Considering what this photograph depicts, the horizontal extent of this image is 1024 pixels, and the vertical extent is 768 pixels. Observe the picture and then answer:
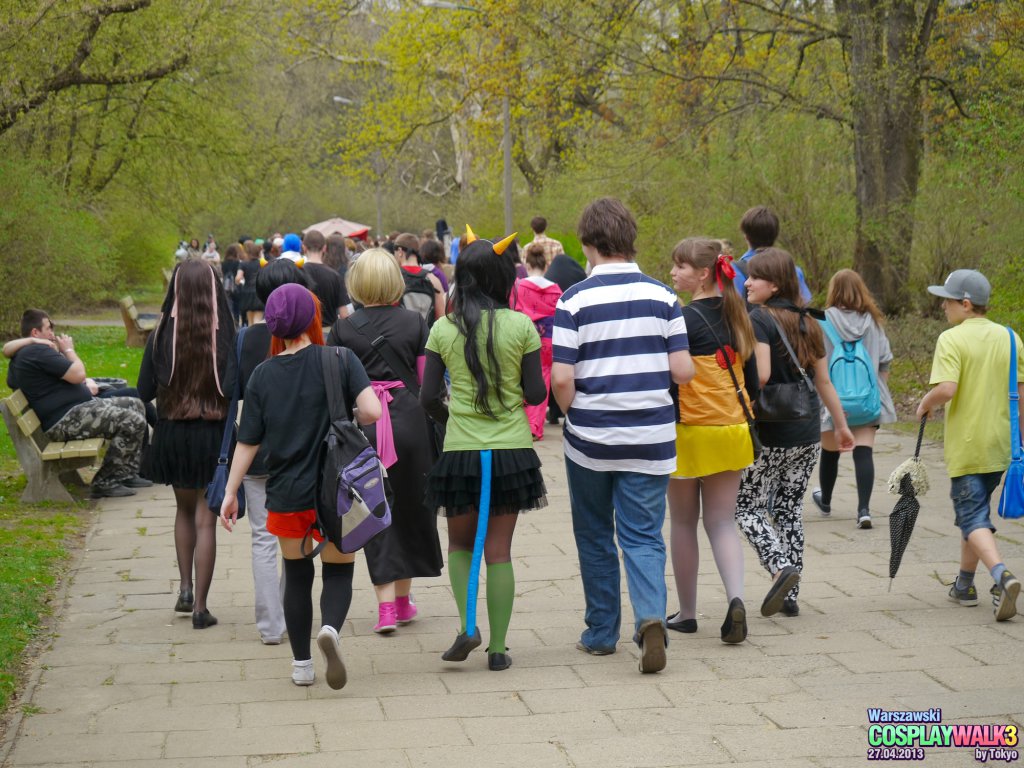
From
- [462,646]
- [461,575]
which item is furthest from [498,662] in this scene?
[461,575]

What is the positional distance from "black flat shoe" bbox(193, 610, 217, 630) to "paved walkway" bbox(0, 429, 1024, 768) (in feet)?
0.19

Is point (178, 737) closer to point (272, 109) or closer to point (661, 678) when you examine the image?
point (661, 678)

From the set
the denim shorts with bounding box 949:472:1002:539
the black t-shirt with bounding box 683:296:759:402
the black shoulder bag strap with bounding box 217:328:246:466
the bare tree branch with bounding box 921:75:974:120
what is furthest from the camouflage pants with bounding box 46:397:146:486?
the bare tree branch with bounding box 921:75:974:120

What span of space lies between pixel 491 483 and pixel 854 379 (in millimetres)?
3611

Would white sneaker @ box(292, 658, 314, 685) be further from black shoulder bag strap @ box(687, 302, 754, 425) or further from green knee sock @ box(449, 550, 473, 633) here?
black shoulder bag strap @ box(687, 302, 754, 425)

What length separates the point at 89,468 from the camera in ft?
33.1

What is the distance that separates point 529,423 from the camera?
243 inches

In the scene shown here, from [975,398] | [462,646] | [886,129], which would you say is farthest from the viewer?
[886,129]

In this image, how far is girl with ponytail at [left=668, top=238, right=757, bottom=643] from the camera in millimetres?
5633

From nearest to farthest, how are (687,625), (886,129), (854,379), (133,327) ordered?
(687,625), (854,379), (886,129), (133,327)

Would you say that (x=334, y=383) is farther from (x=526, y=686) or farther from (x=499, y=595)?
(x=526, y=686)

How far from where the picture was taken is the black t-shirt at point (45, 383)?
9.53 meters

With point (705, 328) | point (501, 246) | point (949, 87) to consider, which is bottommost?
point (705, 328)

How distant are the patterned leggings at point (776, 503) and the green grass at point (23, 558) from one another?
3.41 m
